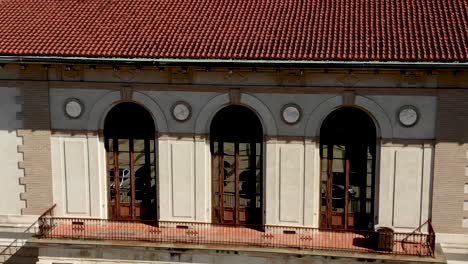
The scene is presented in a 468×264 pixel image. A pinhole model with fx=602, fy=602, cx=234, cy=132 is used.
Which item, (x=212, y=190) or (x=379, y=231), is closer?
(x=379, y=231)

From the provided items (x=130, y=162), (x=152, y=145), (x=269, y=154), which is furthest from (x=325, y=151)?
(x=130, y=162)

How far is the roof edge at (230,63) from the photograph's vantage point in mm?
16625

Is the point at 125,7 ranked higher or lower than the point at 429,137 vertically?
higher

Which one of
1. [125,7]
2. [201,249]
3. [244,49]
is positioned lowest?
[201,249]

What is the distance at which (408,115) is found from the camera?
58.5ft

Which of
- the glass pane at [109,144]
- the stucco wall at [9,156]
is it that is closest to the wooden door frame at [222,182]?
the glass pane at [109,144]

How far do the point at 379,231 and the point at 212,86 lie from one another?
6590 mm

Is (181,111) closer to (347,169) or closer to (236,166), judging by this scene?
(236,166)

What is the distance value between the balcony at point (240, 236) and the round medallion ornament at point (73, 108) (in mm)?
3367

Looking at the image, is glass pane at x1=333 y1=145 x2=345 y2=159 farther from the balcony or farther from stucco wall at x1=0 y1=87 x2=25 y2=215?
stucco wall at x1=0 y1=87 x2=25 y2=215

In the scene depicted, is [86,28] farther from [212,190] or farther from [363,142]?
[363,142]

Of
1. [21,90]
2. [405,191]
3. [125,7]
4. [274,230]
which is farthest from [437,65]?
[21,90]

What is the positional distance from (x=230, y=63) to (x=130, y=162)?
4862 millimetres

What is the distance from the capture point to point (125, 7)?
20.6 m
